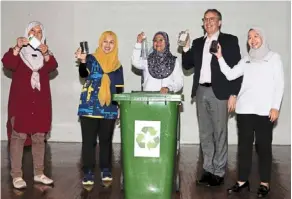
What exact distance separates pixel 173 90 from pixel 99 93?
0.68 metres

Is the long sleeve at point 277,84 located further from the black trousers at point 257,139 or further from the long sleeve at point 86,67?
the long sleeve at point 86,67

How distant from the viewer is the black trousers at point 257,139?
140 inches

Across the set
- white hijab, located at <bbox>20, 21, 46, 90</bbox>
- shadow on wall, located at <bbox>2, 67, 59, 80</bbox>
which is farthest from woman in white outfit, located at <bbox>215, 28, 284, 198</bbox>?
shadow on wall, located at <bbox>2, 67, 59, 80</bbox>

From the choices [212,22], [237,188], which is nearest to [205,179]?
[237,188]

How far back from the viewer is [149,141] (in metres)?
3.31

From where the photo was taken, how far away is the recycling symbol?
10.8 feet

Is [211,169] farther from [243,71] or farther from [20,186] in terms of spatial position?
[20,186]

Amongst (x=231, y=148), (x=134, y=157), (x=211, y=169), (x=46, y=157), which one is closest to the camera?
(x=134, y=157)

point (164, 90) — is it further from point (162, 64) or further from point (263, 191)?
point (263, 191)

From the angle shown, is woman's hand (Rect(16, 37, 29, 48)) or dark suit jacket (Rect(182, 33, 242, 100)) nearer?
woman's hand (Rect(16, 37, 29, 48))

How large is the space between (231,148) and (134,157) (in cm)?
322

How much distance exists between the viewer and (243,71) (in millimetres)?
3676

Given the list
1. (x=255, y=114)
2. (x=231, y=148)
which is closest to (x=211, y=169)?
(x=255, y=114)

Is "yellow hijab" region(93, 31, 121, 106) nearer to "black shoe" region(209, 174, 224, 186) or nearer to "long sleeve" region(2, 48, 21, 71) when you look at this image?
"long sleeve" region(2, 48, 21, 71)
